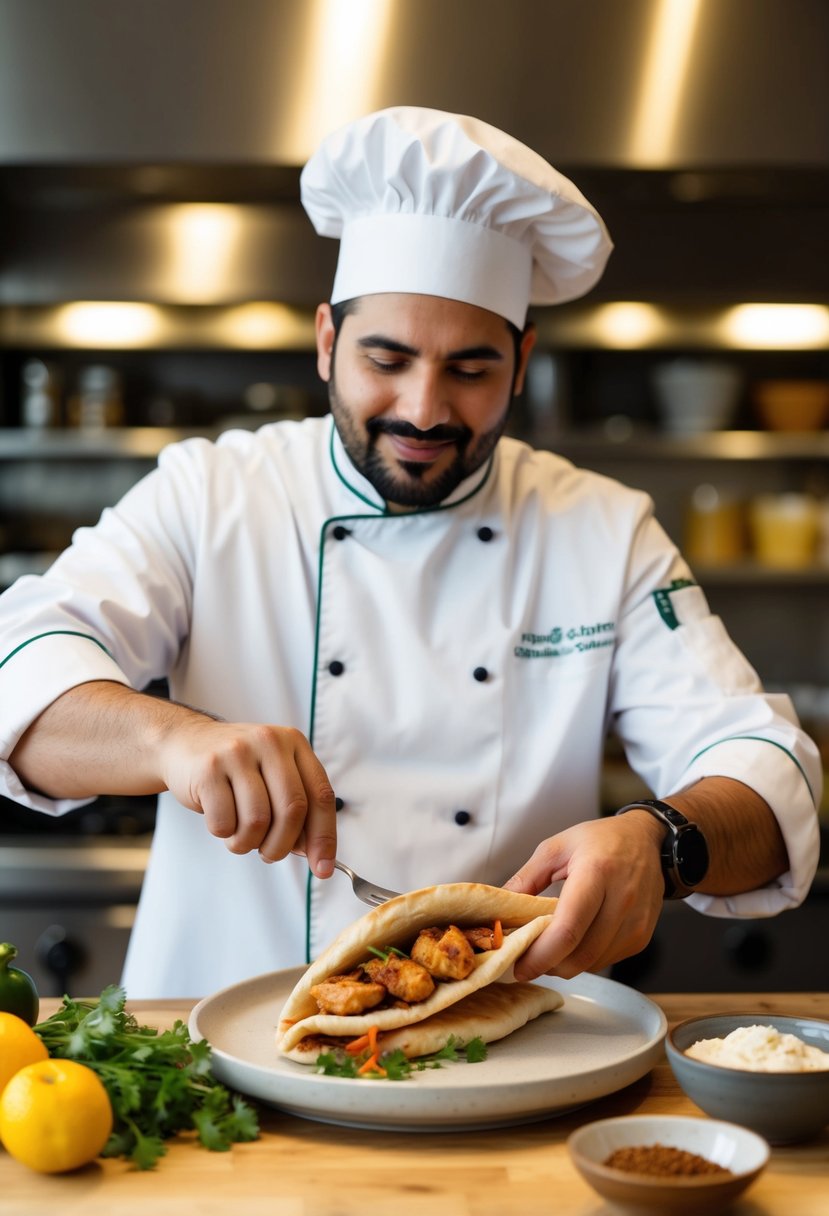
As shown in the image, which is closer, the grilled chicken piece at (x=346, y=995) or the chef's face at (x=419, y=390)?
the grilled chicken piece at (x=346, y=995)

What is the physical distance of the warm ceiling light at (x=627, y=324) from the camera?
Answer: 139 inches

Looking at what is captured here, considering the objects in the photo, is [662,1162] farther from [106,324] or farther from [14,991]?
[106,324]

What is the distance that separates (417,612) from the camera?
1947 mm

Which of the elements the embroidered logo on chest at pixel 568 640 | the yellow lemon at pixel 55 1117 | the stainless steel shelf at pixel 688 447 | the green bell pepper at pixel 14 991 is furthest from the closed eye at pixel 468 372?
the stainless steel shelf at pixel 688 447

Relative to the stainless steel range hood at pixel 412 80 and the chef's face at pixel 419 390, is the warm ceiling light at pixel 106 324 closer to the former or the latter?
the stainless steel range hood at pixel 412 80

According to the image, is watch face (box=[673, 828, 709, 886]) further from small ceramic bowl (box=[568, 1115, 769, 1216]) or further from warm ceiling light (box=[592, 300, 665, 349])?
warm ceiling light (box=[592, 300, 665, 349])

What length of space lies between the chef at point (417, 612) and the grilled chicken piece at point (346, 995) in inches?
19.3

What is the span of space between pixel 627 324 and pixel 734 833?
222 centimetres

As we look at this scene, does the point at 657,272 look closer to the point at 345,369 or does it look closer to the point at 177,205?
the point at 177,205

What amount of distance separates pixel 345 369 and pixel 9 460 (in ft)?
6.75

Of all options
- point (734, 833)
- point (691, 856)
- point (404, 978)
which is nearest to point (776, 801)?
point (734, 833)

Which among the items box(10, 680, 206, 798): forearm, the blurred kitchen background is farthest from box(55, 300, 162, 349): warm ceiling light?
box(10, 680, 206, 798): forearm

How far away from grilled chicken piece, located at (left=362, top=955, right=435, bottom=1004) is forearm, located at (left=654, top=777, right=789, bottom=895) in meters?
0.44

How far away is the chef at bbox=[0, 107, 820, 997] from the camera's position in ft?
5.80
